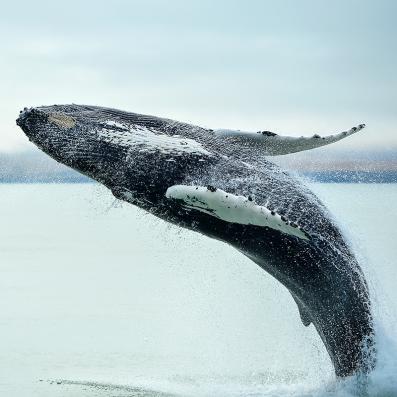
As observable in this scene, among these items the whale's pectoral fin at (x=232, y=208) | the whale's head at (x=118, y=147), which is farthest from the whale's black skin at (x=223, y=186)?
the whale's pectoral fin at (x=232, y=208)

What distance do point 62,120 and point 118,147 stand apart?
0.70 meters

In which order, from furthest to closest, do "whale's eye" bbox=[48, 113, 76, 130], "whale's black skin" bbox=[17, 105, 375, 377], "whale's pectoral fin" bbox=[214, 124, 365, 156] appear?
"whale's pectoral fin" bbox=[214, 124, 365, 156], "whale's eye" bbox=[48, 113, 76, 130], "whale's black skin" bbox=[17, 105, 375, 377]

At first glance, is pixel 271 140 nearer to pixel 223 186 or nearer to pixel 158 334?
pixel 223 186

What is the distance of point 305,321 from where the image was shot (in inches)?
372

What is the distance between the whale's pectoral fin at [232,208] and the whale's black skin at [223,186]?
166mm

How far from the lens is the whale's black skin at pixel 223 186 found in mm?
8367

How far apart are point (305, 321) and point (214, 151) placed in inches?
85.7

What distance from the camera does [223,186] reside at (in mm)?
8328

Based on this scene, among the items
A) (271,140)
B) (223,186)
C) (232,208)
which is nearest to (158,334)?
(271,140)

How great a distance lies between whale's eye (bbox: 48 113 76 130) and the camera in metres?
8.81

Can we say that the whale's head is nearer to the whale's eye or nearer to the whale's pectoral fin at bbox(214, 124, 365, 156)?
the whale's eye

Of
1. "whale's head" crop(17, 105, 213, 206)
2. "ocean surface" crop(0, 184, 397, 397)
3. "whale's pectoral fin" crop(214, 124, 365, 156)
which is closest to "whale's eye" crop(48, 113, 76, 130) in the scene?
"whale's head" crop(17, 105, 213, 206)

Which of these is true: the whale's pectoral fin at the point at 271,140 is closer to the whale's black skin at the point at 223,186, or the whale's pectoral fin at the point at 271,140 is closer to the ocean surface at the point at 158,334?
the whale's black skin at the point at 223,186

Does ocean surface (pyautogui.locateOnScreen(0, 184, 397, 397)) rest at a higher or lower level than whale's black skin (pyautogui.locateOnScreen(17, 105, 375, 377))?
lower
